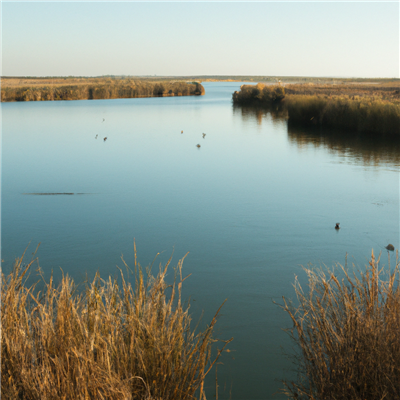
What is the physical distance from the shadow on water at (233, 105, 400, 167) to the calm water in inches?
2.5

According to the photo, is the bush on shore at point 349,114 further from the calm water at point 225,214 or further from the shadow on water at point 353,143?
the calm water at point 225,214

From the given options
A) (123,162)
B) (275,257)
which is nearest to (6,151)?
(123,162)

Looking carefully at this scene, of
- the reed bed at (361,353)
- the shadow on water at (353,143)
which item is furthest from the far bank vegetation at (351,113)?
the reed bed at (361,353)

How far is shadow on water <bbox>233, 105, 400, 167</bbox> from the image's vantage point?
420 inches

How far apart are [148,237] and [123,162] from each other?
5.73 meters

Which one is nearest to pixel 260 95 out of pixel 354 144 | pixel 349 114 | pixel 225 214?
pixel 349 114

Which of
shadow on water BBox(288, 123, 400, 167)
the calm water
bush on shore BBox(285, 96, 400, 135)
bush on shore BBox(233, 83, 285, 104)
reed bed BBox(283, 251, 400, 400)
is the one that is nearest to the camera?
reed bed BBox(283, 251, 400, 400)

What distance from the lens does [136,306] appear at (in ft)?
7.63

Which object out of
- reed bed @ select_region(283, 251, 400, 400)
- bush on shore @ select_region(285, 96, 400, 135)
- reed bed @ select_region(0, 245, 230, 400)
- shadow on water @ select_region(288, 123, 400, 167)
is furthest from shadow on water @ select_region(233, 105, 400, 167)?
reed bed @ select_region(0, 245, 230, 400)

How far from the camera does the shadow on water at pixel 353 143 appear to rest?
10680 millimetres

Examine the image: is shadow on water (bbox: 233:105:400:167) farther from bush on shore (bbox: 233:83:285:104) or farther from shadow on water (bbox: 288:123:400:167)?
bush on shore (bbox: 233:83:285:104)

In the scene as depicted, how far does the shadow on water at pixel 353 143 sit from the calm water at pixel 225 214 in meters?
0.06

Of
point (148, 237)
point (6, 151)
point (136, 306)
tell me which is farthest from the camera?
point (6, 151)

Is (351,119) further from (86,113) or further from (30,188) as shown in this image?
(86,113)
